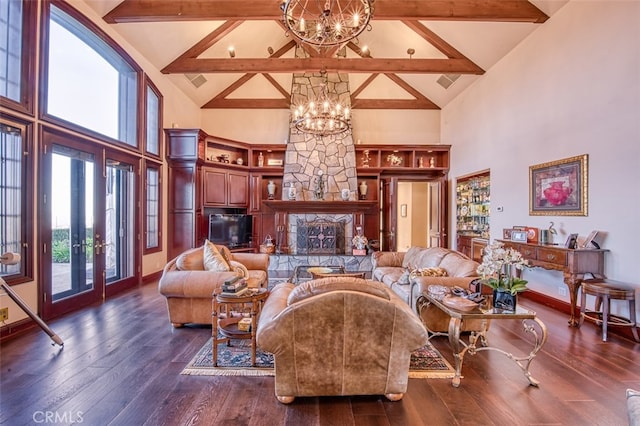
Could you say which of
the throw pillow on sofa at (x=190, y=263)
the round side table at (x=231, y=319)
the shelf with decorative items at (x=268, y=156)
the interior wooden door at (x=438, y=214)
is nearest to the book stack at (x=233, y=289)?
the round side table at (x=231, y=319)

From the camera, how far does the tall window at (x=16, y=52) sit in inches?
129

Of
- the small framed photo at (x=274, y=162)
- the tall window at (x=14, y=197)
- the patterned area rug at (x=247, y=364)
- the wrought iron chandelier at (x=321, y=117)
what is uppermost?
the wrought iron chandelier at (x=321, y=117)

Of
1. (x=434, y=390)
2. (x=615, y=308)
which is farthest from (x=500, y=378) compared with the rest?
(x=615, y=308)

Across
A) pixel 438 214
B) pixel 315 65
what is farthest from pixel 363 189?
pixel 315 65

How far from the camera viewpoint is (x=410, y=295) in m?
3.57

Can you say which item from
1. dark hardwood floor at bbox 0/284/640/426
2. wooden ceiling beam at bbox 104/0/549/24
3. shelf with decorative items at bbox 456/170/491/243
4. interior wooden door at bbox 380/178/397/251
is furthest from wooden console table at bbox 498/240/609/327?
interior wooden door at bbox 380/178/397/251

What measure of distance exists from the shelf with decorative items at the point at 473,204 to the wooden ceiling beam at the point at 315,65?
91.2 inches

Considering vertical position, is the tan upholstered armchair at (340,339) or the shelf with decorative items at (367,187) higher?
the shelf with decorative items at (367,187)

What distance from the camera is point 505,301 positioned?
2561mm

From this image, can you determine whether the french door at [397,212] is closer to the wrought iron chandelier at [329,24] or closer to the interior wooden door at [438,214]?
the interior wooden door at [438,214]

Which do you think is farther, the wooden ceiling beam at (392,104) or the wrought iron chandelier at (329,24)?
the wooden ceiling beam at (392,104)

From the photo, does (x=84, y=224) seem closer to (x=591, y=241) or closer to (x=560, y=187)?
(x=591, y=241)

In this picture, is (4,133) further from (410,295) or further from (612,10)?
(612,10)

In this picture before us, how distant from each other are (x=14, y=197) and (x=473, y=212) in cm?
804
